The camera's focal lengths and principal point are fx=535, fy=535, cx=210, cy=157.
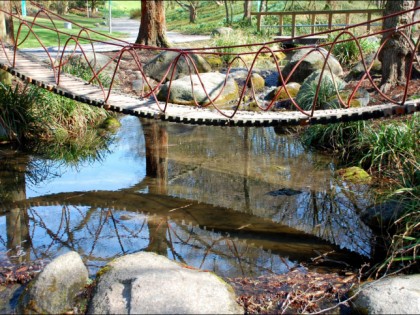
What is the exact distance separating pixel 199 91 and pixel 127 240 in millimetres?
5617

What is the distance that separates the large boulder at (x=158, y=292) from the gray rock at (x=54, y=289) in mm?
196

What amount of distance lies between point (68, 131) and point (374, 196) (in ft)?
14.4

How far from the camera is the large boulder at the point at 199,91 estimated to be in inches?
383

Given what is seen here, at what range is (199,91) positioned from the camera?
9.79 meters

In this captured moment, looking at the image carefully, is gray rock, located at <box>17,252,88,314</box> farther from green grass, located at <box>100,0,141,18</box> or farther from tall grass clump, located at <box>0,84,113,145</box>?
green grass, located at <box>100,0,141,18</box>

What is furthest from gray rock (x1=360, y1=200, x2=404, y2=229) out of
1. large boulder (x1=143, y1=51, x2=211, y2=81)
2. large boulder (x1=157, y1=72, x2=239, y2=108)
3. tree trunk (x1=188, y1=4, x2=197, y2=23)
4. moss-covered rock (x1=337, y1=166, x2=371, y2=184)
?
tree trunk (x1=188, y1=4, x2=197, y2=23)

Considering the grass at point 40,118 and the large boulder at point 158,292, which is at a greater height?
the grass at point 40,118

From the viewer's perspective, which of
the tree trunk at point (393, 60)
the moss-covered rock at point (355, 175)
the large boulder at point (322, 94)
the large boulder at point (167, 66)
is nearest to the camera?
the moss-covered rock at point (355, 175)

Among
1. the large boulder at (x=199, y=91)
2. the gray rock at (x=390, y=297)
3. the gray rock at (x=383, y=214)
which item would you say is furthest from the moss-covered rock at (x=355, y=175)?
the large boulder at (x=199, y=91)

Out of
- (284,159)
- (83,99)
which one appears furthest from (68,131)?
(284,159)

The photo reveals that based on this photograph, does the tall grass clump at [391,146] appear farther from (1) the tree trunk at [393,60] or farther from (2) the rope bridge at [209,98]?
(1) the tree trunk at [393,60]

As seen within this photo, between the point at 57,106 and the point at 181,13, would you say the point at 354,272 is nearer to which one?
the point at 57,106

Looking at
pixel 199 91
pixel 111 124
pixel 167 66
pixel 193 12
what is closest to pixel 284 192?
pixel 111 124

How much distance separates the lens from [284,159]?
702 cm
